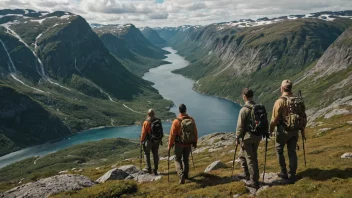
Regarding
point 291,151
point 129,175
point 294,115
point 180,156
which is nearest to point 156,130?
point 180,156

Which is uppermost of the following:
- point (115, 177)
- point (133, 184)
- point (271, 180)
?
point (271, 180)

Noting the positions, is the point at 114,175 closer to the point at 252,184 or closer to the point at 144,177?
the point at 144,177

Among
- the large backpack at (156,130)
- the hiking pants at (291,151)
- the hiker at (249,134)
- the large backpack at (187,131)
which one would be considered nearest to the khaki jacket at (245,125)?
the hiker at (249,134)

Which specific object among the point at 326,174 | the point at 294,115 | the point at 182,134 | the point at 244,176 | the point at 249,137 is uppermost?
the point at 294,115

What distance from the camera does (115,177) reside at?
29734 millimetres

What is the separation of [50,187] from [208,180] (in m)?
13.4

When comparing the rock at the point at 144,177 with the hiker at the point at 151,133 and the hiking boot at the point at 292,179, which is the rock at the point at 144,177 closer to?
the hiker at the point at 151,133

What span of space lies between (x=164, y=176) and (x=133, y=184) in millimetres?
4579

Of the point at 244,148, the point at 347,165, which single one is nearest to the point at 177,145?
the point at 244,148

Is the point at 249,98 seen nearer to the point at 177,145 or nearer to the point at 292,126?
the point at 292,126

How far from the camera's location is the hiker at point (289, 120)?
19828 mm

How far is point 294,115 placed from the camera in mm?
19750

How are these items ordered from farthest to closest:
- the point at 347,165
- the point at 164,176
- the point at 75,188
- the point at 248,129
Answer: the point at 164,176
the point at 75,188
the point at 347,165
the point at 248,129

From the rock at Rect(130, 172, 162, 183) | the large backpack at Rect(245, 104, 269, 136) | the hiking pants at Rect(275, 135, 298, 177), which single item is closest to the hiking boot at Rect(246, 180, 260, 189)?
the hiking pants at Rect(275, 135, 298, 177)
